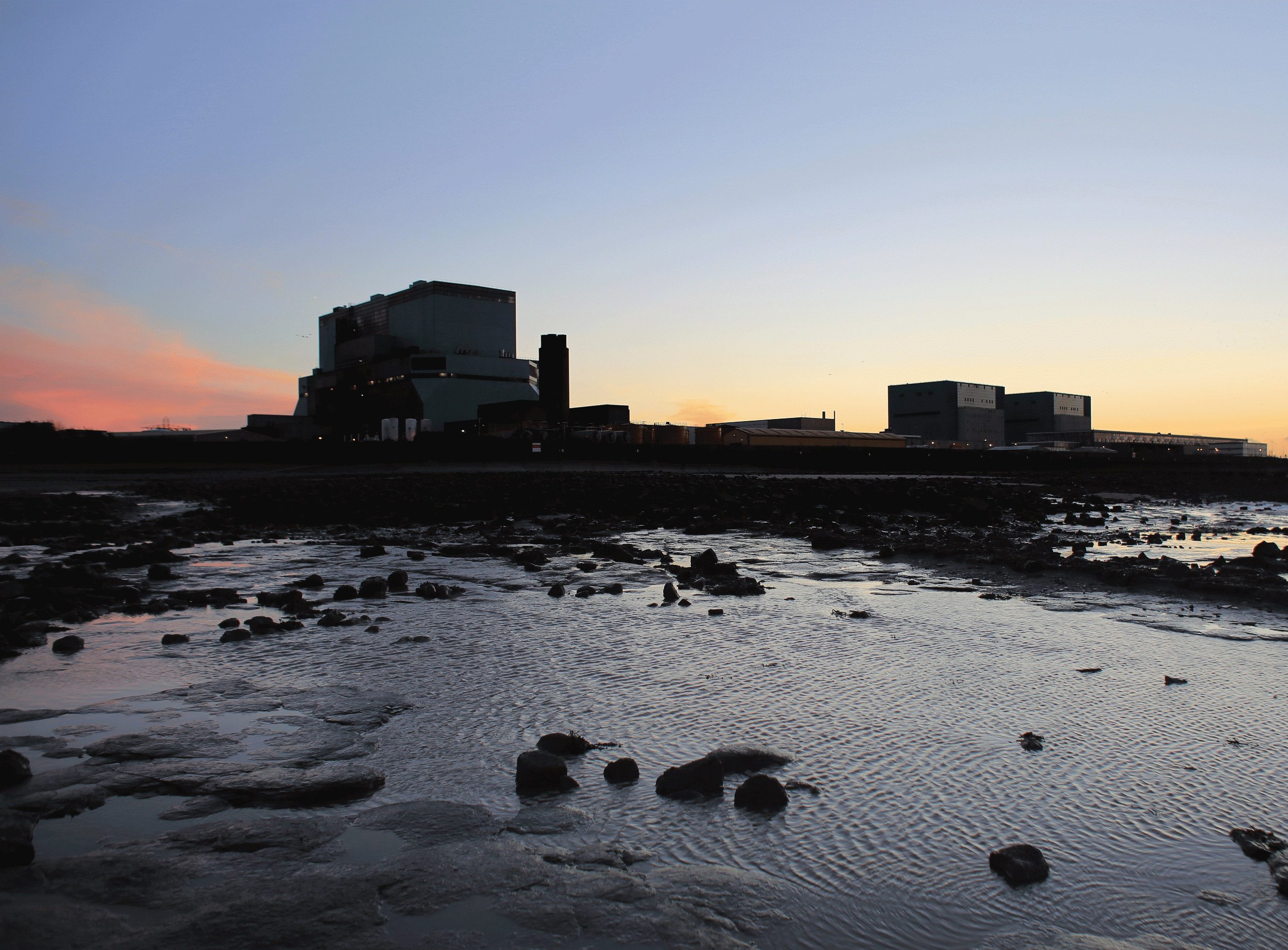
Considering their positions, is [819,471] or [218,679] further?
[819,471]

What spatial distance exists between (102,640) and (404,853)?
518cm

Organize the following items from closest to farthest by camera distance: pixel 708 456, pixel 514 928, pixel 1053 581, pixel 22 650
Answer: pixel 514 928
pixel 22 650
pixel 1053 581
pixel 708 456

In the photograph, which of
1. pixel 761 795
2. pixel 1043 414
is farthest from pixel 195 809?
pixel 1043 414

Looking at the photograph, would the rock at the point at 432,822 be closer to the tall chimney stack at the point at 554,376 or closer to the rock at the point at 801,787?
the rock at the point at 801,787

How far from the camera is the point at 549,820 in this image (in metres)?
3.45

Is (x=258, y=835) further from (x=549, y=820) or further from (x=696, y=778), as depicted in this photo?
(x=696, y=778)

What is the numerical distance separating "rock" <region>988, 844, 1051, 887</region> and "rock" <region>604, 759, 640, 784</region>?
1581 mm

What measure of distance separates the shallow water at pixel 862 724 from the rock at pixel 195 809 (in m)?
0.09

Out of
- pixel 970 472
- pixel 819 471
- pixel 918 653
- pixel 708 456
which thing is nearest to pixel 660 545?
pixel 918 653

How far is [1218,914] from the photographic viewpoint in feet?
9.02

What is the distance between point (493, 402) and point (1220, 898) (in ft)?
422

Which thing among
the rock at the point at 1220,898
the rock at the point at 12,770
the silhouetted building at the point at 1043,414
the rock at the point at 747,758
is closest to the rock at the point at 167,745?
the rock at the point at 12,770

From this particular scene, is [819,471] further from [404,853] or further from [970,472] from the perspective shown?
[404,853]

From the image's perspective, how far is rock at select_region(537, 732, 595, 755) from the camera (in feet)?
13.9
